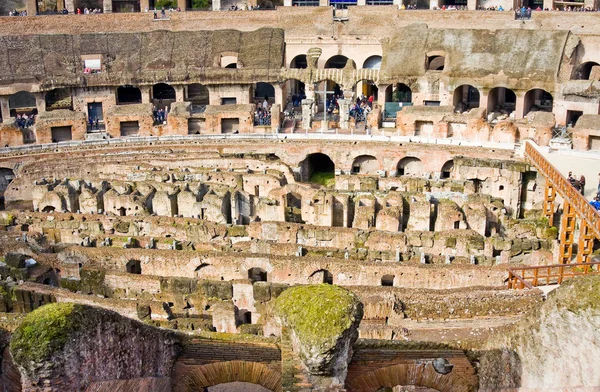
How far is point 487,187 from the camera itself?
3328 cm

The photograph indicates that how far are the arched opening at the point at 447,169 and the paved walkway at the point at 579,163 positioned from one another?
4.22m

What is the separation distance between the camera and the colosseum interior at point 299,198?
1316 cm

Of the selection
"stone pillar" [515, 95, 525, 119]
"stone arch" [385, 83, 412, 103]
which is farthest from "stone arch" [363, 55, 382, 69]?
"stone pillar" [515, 95, 525, 119]

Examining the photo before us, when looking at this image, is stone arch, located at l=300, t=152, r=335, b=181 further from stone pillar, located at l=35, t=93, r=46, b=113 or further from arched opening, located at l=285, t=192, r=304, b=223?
stone pillar, located at l=35, t=93, r=46, b=113

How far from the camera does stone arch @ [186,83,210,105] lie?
4503 cm

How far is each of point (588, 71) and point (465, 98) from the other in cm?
716

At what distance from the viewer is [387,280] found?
76.3ft

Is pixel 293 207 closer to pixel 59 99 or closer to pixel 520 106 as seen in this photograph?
pixel 520 106

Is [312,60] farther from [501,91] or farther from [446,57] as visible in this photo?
[501,91]

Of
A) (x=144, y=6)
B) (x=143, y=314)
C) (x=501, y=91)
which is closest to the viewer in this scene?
(x=143, y=314)

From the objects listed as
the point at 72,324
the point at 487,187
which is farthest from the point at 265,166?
the point at 72,324

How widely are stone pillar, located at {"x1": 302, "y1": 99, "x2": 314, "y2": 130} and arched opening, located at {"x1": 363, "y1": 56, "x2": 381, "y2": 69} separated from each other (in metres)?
8.55

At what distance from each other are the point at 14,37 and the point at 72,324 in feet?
119

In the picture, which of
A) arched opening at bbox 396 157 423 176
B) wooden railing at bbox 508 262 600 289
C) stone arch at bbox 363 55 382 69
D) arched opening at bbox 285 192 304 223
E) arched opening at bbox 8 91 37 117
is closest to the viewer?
wooden railing at bbox 508 262 600 289
